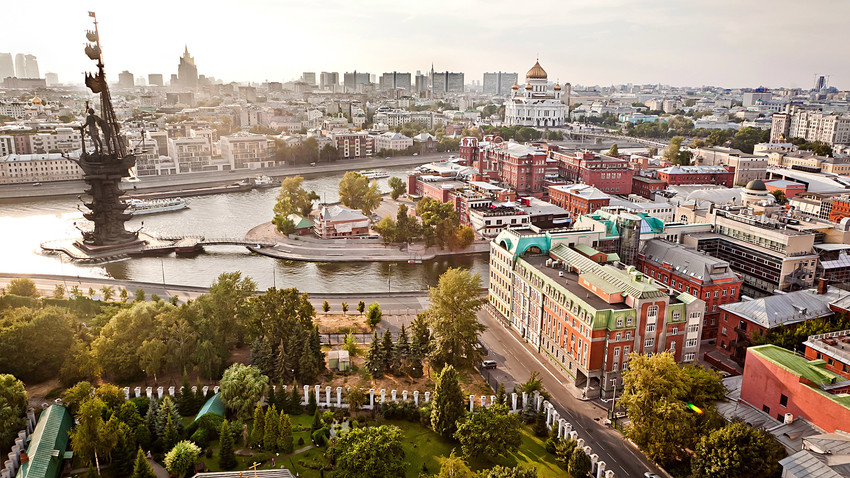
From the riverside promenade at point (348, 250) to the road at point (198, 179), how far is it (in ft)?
85.8

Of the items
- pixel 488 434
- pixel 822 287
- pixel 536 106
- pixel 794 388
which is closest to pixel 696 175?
pixel 822 287

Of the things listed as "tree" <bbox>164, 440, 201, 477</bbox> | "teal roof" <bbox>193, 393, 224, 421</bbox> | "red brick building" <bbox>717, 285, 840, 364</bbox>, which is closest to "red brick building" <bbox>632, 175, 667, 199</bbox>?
"red brick building" <bbox>717, 285, 840, 364</bbox>

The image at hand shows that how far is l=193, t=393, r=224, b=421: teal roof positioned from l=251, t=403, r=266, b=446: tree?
2039 mm

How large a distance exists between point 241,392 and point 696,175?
57693 mm

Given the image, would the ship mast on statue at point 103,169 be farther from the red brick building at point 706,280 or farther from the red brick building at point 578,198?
the red brick building at point 706,280

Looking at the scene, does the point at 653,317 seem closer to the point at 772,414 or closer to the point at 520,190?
the point at 772,414

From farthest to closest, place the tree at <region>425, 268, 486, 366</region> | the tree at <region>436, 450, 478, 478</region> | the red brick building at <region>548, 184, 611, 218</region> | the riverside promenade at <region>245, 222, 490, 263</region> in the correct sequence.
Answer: the red brick building at <region>548, 184, 611, 218</region>, the riverside promenade at <region>245, 222, 490, 263</region>, the tree at <region>425, 268, 486, 366</region>, the tree at <region>436, 450, 478, 478</region>

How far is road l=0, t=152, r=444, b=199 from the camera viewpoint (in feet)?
216

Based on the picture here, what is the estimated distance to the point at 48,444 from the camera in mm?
19969

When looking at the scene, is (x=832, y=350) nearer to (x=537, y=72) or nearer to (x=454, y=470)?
(x=454, y=470)

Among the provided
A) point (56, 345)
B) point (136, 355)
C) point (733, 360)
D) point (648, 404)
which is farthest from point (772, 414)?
point (56, 345)

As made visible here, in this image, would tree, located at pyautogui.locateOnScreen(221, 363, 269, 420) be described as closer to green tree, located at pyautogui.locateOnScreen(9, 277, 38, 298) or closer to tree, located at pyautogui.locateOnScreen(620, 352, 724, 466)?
tree, located at pyautogui.locateOnScreen(620, 352, 724, 466)

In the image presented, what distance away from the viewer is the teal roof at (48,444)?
18.8 m

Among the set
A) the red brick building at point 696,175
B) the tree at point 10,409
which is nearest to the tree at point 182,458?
the tree at point 10,409
